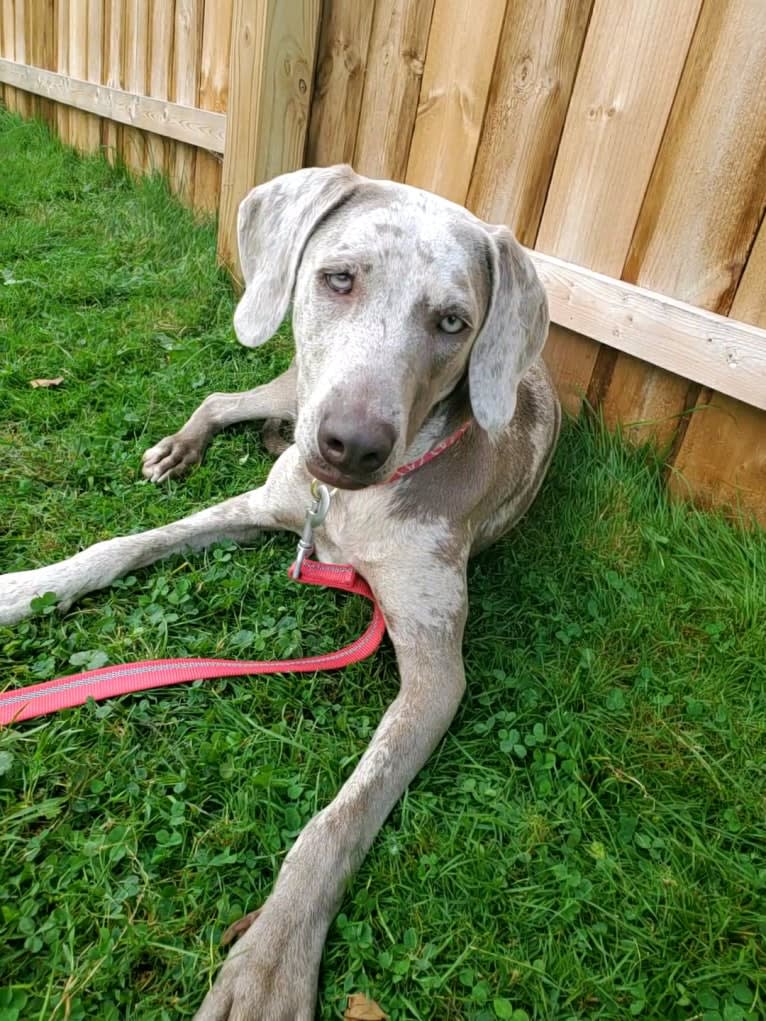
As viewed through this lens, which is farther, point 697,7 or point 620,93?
point 620,93

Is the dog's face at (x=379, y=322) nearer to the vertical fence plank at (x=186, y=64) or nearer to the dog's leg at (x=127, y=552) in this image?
the dog's leg at (x=127, y=552)

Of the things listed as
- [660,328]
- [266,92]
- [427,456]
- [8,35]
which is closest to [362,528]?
[427,456]

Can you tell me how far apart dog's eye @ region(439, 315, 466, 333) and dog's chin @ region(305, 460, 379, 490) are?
538 millimetres

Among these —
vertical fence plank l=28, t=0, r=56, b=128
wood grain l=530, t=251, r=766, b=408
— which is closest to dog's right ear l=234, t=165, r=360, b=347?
wood grain l=530, t=251, r=766, b=408

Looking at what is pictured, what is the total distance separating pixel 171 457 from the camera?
10.4 ft

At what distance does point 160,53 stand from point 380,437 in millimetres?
4983

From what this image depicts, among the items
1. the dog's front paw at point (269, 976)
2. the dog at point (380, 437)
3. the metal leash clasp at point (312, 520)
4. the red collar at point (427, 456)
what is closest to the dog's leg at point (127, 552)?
the dog at point (380, 437)

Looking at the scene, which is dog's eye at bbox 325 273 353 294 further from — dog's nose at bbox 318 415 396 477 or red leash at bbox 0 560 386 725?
red leash at bbox 0 560 386 725

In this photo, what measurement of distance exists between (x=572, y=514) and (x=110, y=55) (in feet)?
17.8

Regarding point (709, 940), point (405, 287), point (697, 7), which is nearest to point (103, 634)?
point (405, 287)

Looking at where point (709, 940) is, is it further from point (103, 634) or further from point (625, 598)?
point (103, 634)

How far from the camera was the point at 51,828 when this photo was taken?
5.88 feet

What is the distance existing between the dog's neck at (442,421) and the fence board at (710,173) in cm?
133

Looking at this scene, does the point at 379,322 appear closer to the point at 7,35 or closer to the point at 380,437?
the point at 380,437
